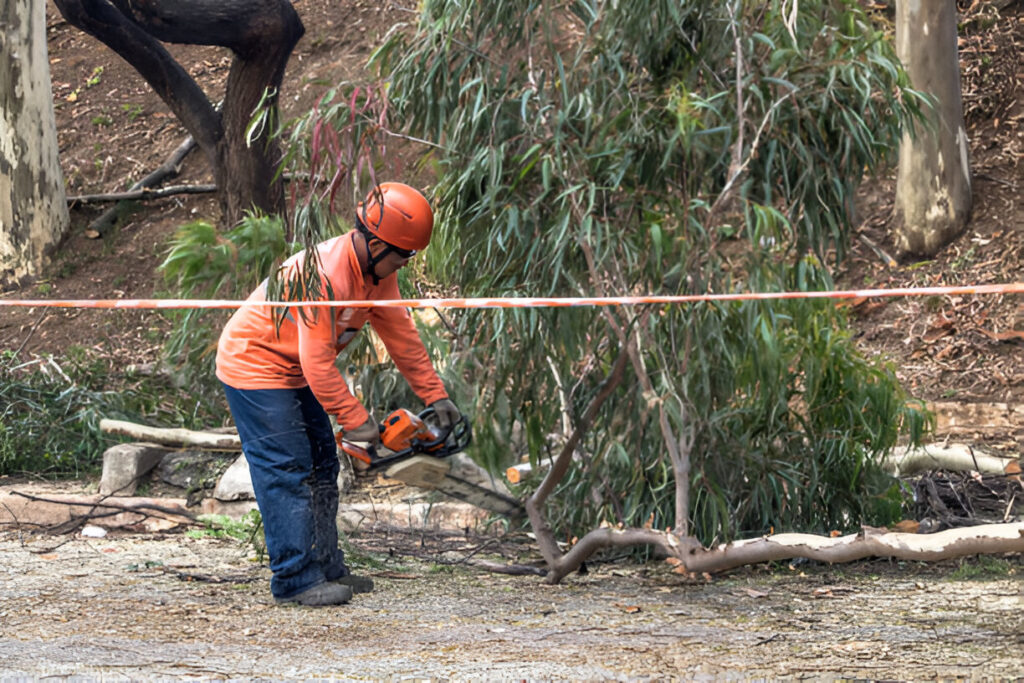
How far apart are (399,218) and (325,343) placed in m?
0.54

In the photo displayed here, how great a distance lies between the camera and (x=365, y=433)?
4.52 metres

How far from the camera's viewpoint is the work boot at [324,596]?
15.4ft

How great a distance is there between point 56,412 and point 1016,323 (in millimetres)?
7253

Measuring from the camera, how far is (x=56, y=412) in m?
8.23

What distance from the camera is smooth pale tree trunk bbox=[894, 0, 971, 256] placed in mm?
10070

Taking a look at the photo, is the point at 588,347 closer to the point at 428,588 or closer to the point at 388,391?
the point at 428,588

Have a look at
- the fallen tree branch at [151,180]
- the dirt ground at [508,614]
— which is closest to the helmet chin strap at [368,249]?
the dirt ground at [508,614]

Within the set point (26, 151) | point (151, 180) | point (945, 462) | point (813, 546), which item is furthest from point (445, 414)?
point (151, 180)

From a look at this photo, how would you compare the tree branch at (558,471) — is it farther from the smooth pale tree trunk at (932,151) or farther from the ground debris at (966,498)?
the smooth pale tree trunk at (932,151)

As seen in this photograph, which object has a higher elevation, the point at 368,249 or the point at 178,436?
the point at 368,249

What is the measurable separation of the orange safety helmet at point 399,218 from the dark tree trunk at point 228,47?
526 cm

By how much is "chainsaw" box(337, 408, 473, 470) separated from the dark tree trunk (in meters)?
5.29

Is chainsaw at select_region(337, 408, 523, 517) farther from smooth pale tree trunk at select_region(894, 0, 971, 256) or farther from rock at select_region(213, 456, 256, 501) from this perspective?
smooth pale tree trunk at select_region(894, 0, 971, 256)

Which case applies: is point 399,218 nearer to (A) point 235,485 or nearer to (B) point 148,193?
(A) point 235,485
